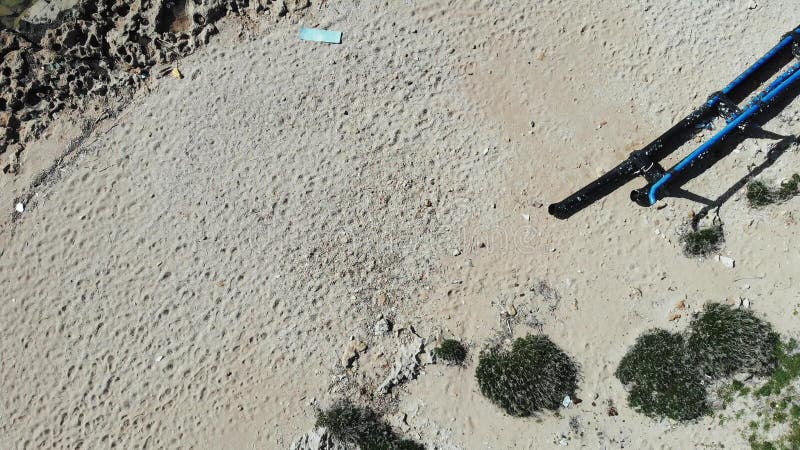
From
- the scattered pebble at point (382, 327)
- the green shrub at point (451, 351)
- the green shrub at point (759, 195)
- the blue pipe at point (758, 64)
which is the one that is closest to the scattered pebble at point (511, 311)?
the green shrub at point (451, 351)

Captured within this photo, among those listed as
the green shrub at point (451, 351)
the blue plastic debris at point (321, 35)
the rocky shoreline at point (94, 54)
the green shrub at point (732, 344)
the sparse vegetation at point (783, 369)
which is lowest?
the sparse vegetation at point (783, 369)

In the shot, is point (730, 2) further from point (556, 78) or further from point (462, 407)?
point (462, 407)

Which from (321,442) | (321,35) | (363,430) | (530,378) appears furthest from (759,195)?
(321,442)

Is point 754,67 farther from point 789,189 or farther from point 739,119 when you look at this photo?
point 789,189

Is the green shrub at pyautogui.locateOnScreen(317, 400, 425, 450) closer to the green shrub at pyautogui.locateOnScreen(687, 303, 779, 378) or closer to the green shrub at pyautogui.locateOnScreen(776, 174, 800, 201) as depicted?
the green shrub at pyautogui.locateOnScreen(687, 303, 779, 378)

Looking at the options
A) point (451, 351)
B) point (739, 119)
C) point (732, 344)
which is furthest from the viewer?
point (451, 351)

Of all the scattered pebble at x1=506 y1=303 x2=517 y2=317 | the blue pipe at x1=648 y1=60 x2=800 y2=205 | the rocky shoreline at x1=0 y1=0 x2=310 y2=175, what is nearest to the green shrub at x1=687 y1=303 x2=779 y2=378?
the blue pipe at x1=648 y1=60 x2=800 y2=205

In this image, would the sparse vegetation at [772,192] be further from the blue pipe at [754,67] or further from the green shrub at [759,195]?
the blue pipe at [754,67]
